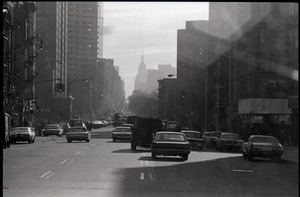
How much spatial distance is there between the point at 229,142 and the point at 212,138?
4.49m

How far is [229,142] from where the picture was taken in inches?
1501

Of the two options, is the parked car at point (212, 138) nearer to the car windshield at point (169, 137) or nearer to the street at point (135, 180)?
the car windshield at point (169, 137)

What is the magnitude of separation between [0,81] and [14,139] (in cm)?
4060

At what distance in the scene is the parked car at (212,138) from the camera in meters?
42.0

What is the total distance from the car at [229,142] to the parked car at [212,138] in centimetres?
210

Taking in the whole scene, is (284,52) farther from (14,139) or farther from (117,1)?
(14,139)

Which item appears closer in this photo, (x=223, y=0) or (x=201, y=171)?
(x=223, y=0)

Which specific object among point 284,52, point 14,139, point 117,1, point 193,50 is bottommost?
point 14,139

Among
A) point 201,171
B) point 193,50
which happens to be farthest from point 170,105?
point 201,171

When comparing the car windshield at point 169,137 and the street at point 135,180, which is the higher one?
the car windshield at point 169,137

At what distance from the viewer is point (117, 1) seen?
546cm

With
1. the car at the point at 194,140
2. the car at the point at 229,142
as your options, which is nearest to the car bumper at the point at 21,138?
the car at the point at 194,140

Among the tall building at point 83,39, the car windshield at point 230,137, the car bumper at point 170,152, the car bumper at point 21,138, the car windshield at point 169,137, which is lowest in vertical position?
the car bumper at point 21,138

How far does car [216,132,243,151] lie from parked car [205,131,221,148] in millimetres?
2105
